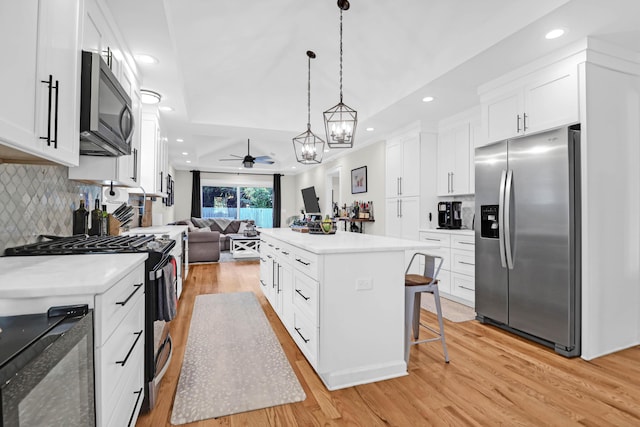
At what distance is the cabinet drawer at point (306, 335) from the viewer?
2.17 m

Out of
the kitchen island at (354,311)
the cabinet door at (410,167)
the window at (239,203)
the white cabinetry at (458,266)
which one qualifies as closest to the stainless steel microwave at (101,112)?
the kitchen island at (354,311)

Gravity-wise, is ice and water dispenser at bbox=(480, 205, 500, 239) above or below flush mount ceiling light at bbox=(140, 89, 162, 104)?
below

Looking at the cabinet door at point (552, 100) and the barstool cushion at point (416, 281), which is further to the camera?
the cabinet door at point (552, 100)

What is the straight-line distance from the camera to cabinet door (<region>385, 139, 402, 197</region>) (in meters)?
5.38

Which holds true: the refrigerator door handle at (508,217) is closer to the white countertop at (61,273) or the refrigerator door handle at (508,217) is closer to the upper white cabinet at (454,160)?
the upper white cabinet at (454,160)

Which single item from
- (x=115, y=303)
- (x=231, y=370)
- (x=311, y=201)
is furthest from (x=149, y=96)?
(x=311, y=201)

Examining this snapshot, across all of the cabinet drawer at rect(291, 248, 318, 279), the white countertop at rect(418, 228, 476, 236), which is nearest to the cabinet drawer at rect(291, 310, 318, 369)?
the cabinet drawer at rect(291, 248, 318, 279)

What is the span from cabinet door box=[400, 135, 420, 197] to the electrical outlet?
118 inches

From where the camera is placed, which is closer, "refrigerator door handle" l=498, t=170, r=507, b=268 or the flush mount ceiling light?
"refrigerator door handle" l=498, t=170, r=507, b=268

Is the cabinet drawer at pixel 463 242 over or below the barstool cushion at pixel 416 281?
over

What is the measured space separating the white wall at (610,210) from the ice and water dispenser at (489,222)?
28.3 inches

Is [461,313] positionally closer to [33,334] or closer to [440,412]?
[440,412]

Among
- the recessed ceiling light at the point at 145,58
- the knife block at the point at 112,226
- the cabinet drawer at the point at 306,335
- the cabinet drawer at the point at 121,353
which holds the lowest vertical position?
the cabinet drawer at the point at 306,335

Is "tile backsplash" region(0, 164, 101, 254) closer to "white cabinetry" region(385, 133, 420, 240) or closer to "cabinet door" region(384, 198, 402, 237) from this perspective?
"white cabinetry" region(385, 133, 420, 240)
